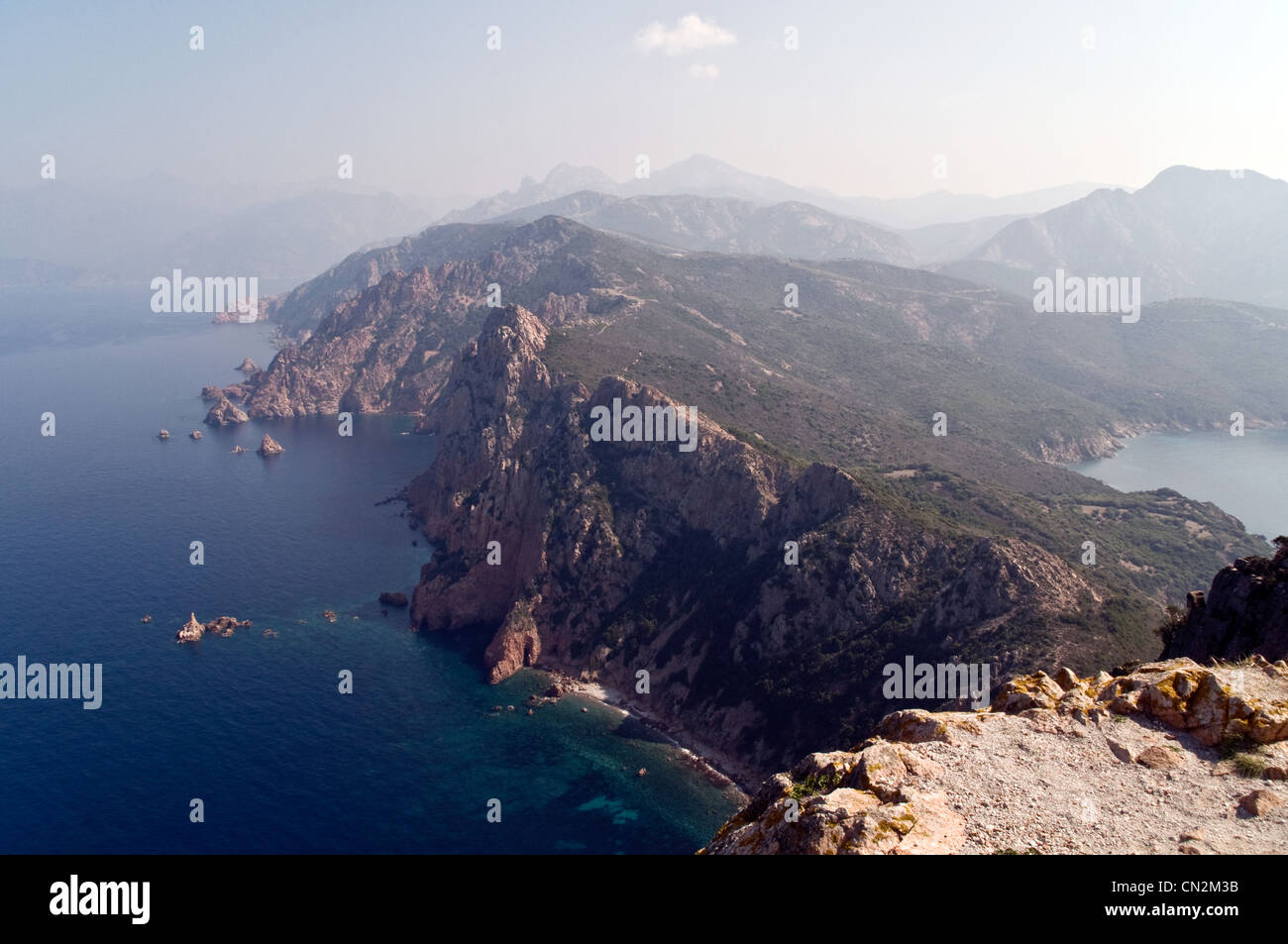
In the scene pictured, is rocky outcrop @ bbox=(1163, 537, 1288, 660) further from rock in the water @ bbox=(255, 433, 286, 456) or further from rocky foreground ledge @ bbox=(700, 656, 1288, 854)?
rock in the water @ bbox=(255, 433, 286, 456)

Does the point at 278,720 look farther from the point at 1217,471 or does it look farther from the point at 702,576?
the point at 1217,471

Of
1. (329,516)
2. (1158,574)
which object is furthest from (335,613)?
(1158,574)

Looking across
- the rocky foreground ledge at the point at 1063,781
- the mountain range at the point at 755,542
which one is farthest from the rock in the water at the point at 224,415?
the rocky foreground ledge at the point at 1063,781

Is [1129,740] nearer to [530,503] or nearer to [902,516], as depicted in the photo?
[902,516]

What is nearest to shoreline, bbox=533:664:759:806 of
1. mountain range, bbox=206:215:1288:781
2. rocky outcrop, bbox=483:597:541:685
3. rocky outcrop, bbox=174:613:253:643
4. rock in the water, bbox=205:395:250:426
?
mountain range, bbox=206:215:1288:781

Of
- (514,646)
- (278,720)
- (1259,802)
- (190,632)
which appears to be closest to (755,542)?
(514,646)

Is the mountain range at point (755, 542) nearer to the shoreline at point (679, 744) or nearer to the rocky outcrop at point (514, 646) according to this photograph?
the rocky outcrop at point (514, 646)
